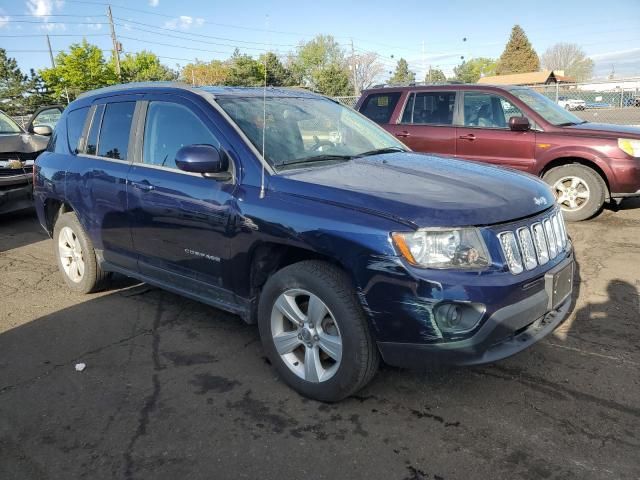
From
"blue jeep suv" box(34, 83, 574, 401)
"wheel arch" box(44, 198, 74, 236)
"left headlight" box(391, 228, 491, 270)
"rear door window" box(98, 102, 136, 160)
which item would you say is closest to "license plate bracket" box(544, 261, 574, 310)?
"blue jeep suv" box(34, 83, 574, 401)

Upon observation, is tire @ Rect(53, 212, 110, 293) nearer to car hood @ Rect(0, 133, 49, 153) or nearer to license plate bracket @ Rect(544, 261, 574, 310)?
license plate bracket @ Rect(544, 261, 574, 310)

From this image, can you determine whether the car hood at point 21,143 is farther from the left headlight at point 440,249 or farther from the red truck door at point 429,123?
the left headlight at point 440,249

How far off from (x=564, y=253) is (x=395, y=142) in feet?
5.64

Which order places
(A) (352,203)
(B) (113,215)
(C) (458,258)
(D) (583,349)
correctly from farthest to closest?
(B) (113,215), (D) (583,349), (A) (352,203), (C) (458,258)

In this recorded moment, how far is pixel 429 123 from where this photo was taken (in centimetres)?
811

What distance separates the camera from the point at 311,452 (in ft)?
8.66

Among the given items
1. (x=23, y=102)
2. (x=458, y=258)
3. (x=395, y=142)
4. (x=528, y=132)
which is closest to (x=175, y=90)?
(x=395, y=142)

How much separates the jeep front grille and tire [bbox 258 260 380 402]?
82 centimetres

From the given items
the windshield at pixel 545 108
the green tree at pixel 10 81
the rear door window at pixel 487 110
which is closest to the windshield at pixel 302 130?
the rear door window at pixel 487 110

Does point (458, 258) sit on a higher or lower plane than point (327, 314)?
higher

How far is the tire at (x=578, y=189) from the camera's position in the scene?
706 cm

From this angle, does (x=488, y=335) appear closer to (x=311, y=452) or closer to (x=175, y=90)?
(x=311, y=452)

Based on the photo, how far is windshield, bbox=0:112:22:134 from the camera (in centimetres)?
905

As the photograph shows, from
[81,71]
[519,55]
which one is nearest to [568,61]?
[519,55]
